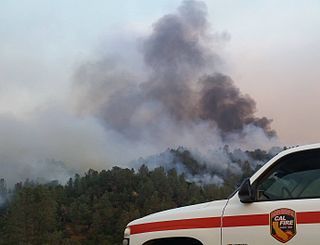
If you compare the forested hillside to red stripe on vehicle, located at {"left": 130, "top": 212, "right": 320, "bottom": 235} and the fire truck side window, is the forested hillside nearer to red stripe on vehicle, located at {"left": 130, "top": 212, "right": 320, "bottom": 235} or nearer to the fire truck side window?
red stripe on vehicle, located at {"left": 130, "top": 212, "right": 320, "bottom": 235}

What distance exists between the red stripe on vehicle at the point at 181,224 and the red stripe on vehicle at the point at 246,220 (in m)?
0.09

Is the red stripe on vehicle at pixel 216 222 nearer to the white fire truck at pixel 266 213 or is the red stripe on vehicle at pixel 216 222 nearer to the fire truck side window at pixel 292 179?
the white fire truck at pixel 266 213

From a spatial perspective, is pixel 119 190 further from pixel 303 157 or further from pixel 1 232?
pixel 303 157

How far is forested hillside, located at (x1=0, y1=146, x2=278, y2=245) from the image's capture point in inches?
1785

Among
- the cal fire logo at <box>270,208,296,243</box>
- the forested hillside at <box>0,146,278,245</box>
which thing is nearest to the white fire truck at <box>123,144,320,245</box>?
the cal fire logo at <box>270,208,296,243</box>

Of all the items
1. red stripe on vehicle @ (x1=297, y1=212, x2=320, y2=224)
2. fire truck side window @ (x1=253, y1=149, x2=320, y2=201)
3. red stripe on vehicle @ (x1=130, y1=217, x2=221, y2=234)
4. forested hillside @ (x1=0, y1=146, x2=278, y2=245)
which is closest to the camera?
red stripe on vehicle @ (x1=297, y1=212, x2=320, y2=224)

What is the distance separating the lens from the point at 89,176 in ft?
211

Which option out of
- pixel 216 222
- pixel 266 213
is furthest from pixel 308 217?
pixel 216 222

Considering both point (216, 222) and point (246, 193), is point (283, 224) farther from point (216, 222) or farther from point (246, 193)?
point (216, 222)

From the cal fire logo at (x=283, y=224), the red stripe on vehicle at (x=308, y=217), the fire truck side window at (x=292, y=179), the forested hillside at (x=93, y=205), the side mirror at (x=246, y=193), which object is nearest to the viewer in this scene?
the red stripe on vehicle at (x=308, y=217)

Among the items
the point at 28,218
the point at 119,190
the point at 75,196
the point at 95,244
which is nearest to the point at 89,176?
the point at 75,196

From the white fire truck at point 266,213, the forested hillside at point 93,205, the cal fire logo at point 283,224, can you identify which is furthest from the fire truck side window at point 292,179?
the forested hillside at point 93,205

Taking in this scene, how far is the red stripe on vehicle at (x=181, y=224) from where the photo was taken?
4.96 metres

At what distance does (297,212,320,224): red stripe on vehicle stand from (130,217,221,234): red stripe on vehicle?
791 mm
